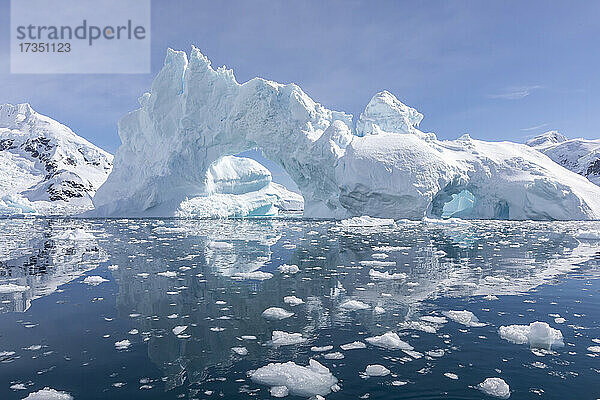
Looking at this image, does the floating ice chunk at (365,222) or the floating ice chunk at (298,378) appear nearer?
the floating ice chunk at (298,378)

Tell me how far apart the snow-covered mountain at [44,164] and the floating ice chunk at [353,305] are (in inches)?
2317

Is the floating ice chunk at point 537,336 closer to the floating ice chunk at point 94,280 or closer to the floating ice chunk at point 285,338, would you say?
the floating ice chunk at point 285,338

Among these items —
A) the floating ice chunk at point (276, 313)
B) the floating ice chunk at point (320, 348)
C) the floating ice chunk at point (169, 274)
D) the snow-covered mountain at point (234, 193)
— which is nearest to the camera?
the floating ice chunk at point (320, 348)

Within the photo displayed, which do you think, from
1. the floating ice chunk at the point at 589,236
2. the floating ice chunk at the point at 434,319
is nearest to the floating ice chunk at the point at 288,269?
the floating ice chunk at the point at 434,319

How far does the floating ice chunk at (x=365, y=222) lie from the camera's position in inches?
943

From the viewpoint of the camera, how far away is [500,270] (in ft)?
29.8

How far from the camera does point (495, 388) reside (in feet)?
11.3

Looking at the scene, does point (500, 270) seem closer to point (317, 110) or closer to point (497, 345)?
point (497, 345)

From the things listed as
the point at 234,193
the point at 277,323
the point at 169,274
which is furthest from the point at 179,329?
the point at 234,193

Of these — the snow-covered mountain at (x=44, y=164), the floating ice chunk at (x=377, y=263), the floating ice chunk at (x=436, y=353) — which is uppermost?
the snow-covered mountain at (x=44, y=164)

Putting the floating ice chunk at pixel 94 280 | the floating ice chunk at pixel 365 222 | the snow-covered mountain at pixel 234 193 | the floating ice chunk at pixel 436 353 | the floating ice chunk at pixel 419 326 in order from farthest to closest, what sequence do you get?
1. the snow-covered mountain at pixel 234 193
2. the floating ice chunk at pixel 365 222
3. the floating ice chunk at pixel 94 280
4. the floating ice chunk at pixel 419 326
5. the floating ice chunk at pixel 436 353

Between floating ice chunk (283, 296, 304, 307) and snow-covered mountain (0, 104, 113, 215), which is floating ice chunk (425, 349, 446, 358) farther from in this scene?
snow-covered mountain (0, 104, 113, 215)

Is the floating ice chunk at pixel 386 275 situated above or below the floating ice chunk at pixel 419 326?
above

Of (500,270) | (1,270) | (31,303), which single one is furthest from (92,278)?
(500,270)
